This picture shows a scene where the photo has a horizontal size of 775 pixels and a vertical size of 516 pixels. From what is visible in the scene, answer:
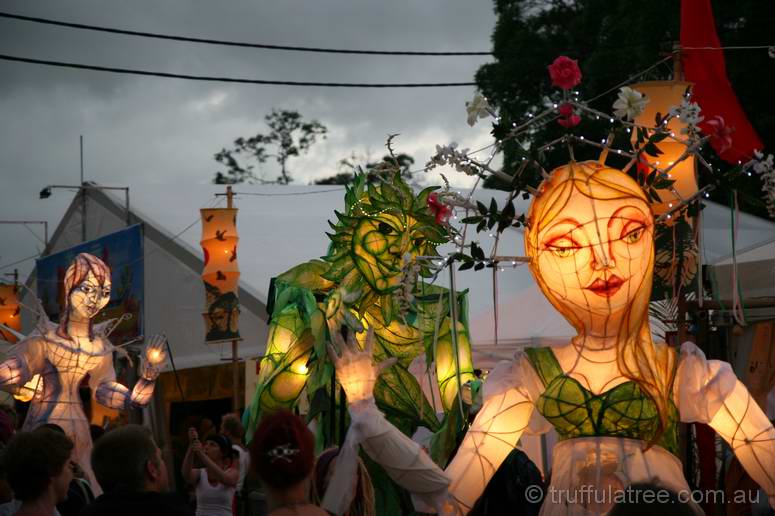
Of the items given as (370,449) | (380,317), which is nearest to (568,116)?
(370,449)

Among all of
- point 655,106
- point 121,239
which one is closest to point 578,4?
point 121,239

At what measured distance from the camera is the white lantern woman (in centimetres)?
691

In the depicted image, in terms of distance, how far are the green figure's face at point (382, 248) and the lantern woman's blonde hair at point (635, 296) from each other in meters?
1.13

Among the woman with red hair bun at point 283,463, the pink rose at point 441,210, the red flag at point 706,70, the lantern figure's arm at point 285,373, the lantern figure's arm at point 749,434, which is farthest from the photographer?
the red flag at point 706,70

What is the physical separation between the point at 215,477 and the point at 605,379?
288 centimetres

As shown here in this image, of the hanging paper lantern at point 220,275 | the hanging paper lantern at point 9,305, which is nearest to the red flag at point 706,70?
the hanging paper lantern at point 220,275

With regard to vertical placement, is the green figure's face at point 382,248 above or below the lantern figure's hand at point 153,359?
above

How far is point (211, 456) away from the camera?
677cm

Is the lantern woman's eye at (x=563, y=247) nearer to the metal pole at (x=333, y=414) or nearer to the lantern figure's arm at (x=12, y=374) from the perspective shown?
the metal pole at (x=333, y=414)

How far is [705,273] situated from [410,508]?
2335 millimetres

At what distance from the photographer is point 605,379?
14.6 feet

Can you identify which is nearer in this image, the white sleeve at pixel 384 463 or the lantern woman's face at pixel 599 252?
the lantern woman's face at pixel 599 252

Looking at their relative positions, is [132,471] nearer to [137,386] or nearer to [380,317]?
[380,317]

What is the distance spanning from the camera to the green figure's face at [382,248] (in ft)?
18.5
